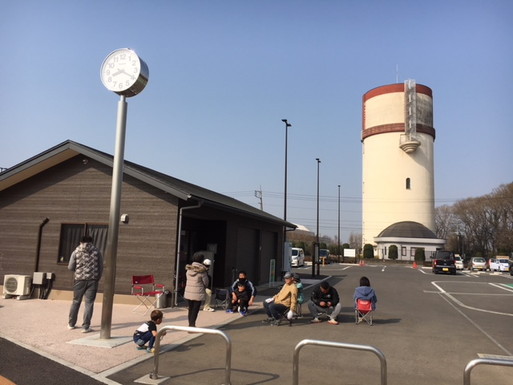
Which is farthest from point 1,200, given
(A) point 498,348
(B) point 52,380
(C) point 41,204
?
(A) point 498,348

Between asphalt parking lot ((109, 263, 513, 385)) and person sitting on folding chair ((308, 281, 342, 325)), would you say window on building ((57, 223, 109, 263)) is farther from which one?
person sitting on folding chair ((308, 281, 342, 325))

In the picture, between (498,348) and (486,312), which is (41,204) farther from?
(486,312)

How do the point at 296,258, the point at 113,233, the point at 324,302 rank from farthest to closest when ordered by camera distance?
the point at 296,258
the point at 324,302
the point at 113,233

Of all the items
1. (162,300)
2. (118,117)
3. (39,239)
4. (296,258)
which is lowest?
(162,300)

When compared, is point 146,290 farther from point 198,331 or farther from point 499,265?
point 499,265

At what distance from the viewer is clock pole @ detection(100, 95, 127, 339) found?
7223mm

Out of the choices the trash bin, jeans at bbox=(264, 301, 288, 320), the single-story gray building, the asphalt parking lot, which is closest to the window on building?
the single-story gray building

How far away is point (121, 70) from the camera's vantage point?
25.7ft

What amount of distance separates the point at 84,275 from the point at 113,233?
5.05 feet

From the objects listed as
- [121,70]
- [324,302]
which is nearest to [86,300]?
[121,70]

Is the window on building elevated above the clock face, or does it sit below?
below

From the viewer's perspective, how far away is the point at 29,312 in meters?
9.83

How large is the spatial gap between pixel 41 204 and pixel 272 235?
11.0 metres

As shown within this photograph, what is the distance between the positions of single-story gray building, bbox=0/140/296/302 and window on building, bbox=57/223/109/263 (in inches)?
1.2
